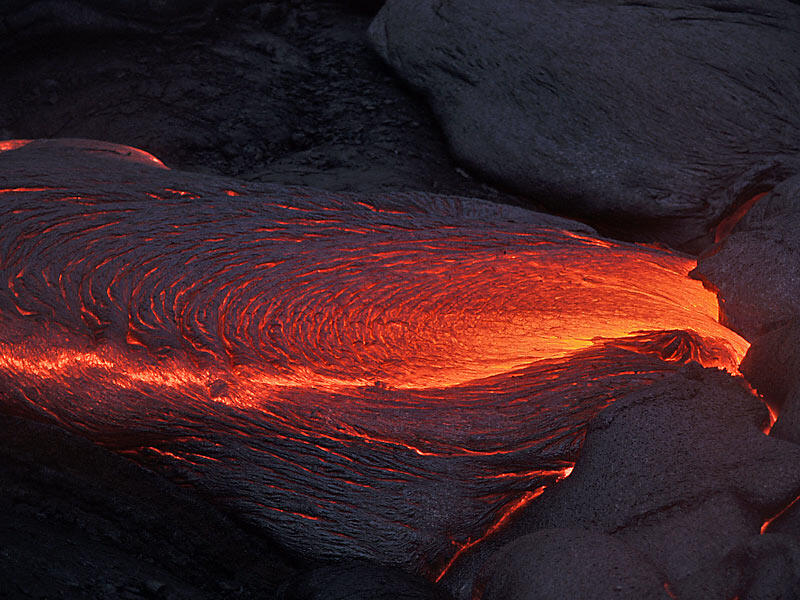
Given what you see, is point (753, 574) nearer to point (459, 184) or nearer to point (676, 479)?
point (676, 479)

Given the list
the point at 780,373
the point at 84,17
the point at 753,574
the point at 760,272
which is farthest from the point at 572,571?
the point at 84,17

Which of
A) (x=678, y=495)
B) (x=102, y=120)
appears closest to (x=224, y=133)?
(x=102, y=120)

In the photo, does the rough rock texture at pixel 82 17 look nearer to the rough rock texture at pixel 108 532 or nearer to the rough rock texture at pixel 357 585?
the rough rock texture at pixel 108 532

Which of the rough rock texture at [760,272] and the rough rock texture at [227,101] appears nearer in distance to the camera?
the rough rock texture at [760,272]

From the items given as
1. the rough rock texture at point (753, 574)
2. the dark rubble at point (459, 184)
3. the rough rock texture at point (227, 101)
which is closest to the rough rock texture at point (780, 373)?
the dark rubble at point (459, 184)

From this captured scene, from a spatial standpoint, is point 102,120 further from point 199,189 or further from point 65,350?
point 65,350
